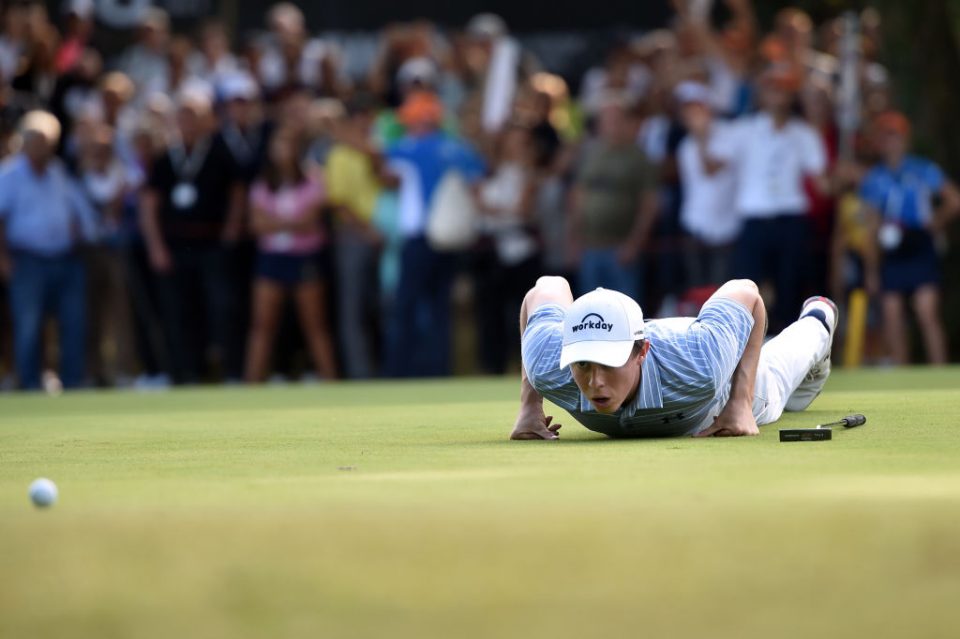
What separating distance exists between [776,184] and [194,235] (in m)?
5.87

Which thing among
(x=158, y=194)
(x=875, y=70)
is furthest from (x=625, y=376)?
(x=875, y=70)

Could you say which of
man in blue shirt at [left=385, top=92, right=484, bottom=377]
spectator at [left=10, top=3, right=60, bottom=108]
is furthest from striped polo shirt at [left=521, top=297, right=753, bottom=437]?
spectator at [left=10, top=3, right=60, bottom=108]

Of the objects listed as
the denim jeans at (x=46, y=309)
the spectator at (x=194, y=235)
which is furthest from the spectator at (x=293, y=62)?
the denim jeans at (x=46, y=309)

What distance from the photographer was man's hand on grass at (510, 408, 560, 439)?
8273mm

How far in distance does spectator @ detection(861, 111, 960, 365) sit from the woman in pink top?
5.32 meters

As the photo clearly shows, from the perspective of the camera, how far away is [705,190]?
16.8m

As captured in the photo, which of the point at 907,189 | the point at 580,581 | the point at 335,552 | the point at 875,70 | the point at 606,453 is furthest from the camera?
the point at 875,70

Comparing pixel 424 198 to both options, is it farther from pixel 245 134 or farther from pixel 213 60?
pixel 213 60

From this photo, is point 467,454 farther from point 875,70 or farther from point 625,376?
point 875,70

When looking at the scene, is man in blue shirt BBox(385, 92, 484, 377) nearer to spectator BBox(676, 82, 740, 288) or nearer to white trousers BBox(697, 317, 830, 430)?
spectator BBox(676, 82, 740, 288)

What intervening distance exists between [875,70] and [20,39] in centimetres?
908

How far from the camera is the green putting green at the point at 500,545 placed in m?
4.16

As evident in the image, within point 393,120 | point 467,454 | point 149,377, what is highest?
point 393,120

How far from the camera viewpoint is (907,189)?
655 inches
